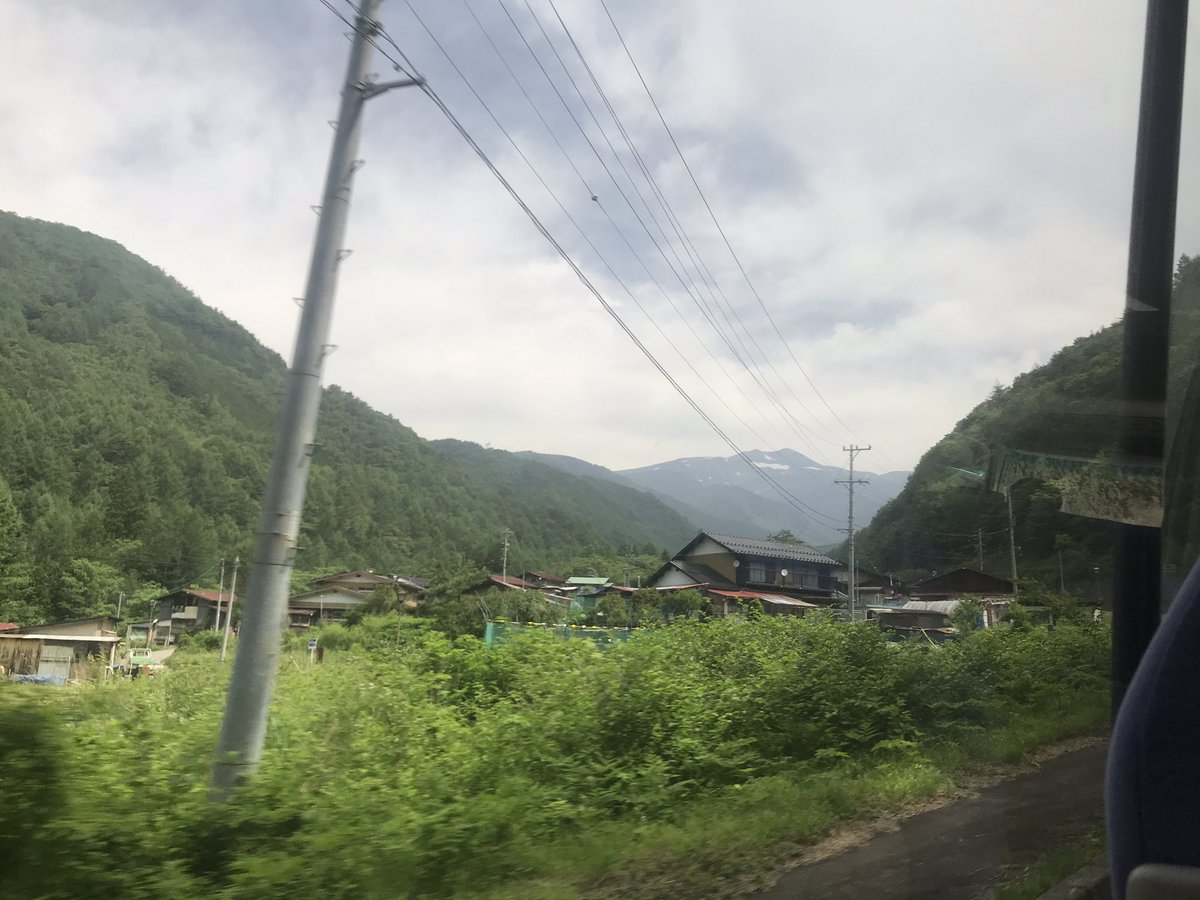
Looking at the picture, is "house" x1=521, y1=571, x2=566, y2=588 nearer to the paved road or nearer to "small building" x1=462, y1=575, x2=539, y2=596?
"small building" x1=462, y1=575, x2=539, y2=596

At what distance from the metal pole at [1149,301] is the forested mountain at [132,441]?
4.52 metres

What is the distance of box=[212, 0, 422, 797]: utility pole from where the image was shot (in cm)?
458

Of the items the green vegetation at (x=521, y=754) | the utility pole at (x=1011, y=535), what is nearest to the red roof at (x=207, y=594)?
the green vegetation at (x=521, y=754)

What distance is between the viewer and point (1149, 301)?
162 inches

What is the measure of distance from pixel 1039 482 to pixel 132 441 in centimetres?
743

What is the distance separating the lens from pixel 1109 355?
4.81 meters

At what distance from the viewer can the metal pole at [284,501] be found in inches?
180

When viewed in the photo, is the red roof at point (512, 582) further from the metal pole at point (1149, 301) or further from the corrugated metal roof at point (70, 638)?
the metal pole at point (1149, 301)

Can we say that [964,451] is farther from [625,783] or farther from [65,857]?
[65,857]

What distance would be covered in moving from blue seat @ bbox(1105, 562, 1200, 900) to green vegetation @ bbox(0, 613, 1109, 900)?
123 inches

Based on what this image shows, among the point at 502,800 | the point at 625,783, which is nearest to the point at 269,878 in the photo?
the point at 502,800

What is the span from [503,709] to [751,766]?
226 cm

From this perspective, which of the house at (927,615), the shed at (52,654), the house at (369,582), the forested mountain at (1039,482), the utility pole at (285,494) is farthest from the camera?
the house at (369,582)

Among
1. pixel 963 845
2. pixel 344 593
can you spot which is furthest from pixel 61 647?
pixel 963 845
